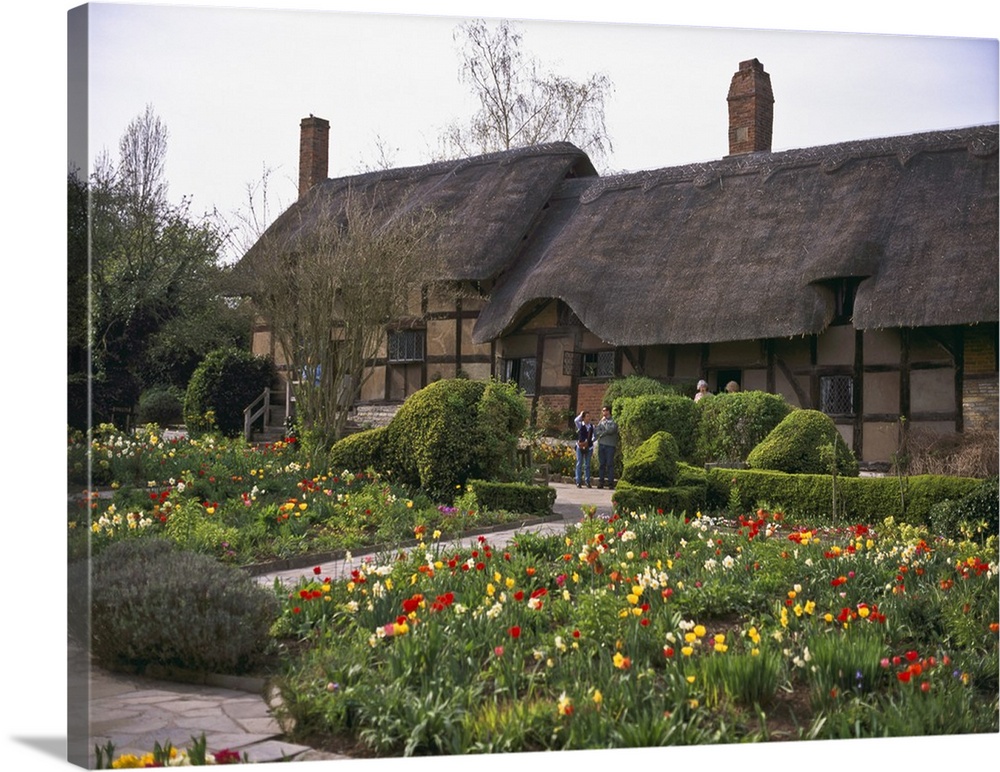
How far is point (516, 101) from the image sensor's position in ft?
40.2

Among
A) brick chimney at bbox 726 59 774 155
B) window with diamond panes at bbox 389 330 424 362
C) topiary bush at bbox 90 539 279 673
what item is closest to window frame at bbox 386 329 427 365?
window with diamond panes at bbox 389 330 424 362

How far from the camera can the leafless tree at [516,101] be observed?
763cm

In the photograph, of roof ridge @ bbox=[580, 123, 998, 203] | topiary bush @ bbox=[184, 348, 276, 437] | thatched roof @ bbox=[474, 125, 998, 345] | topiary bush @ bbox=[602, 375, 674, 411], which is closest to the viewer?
topiary bush @ bbox=[184, 348, 276, 437]

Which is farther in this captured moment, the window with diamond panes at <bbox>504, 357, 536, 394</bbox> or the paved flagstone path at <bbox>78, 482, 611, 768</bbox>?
the window with diamond panes at <bbox>504, 357, 536, 394</bbox>

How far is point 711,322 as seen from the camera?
45.6 feet

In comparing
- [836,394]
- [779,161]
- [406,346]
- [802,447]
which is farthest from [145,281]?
[779,161]

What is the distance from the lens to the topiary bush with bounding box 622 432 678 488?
956cm

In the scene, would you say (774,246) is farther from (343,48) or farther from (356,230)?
(343,48)

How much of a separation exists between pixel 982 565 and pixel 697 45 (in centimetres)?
366

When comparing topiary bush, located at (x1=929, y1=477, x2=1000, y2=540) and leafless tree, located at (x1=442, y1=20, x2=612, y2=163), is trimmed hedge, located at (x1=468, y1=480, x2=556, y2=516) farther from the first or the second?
topiary bush, located at (x1=929, y1=477, x2=1000, y2=540)

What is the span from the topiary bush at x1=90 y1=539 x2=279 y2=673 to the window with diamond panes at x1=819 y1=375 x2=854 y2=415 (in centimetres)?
700

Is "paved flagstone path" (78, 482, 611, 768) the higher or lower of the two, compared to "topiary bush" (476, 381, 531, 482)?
lower

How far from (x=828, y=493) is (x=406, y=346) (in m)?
4.27

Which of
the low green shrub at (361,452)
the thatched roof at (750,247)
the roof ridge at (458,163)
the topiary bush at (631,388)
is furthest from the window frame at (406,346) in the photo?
the topiary bush at (631,388)
